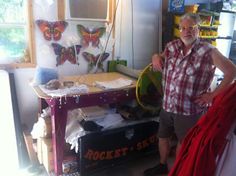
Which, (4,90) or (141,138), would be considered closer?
(4,90)

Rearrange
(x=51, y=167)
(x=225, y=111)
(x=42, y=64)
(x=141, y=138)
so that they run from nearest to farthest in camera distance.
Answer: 1. (x=225, y=111)
2. (x=51, y=167)
3. (x=141, y=138)
4. (x=42, y=64)

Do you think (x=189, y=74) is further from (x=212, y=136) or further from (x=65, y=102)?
(x=212, y=136)

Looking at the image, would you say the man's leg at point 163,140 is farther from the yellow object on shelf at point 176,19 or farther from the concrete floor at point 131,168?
the yellow object on shelf at point 176,19

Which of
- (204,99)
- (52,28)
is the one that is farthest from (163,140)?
(52,28)

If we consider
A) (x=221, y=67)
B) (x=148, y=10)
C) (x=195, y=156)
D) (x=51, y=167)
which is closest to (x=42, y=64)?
(x=51, y=167)

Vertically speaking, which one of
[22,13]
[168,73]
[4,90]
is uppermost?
[22,13]

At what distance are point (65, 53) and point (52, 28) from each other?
28cm

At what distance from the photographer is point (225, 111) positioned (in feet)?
2.48

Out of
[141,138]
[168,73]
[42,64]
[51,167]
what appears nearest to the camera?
[168,73]

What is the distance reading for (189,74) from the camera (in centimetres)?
174

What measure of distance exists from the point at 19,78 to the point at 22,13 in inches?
24.3

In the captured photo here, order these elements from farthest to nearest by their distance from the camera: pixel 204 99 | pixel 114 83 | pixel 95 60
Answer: pixel 95 60 < pixel 114 83 < pixel 204 99

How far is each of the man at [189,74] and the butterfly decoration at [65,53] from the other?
3.43ft

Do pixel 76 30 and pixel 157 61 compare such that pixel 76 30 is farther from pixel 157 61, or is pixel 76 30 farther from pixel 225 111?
pixel 225 111
